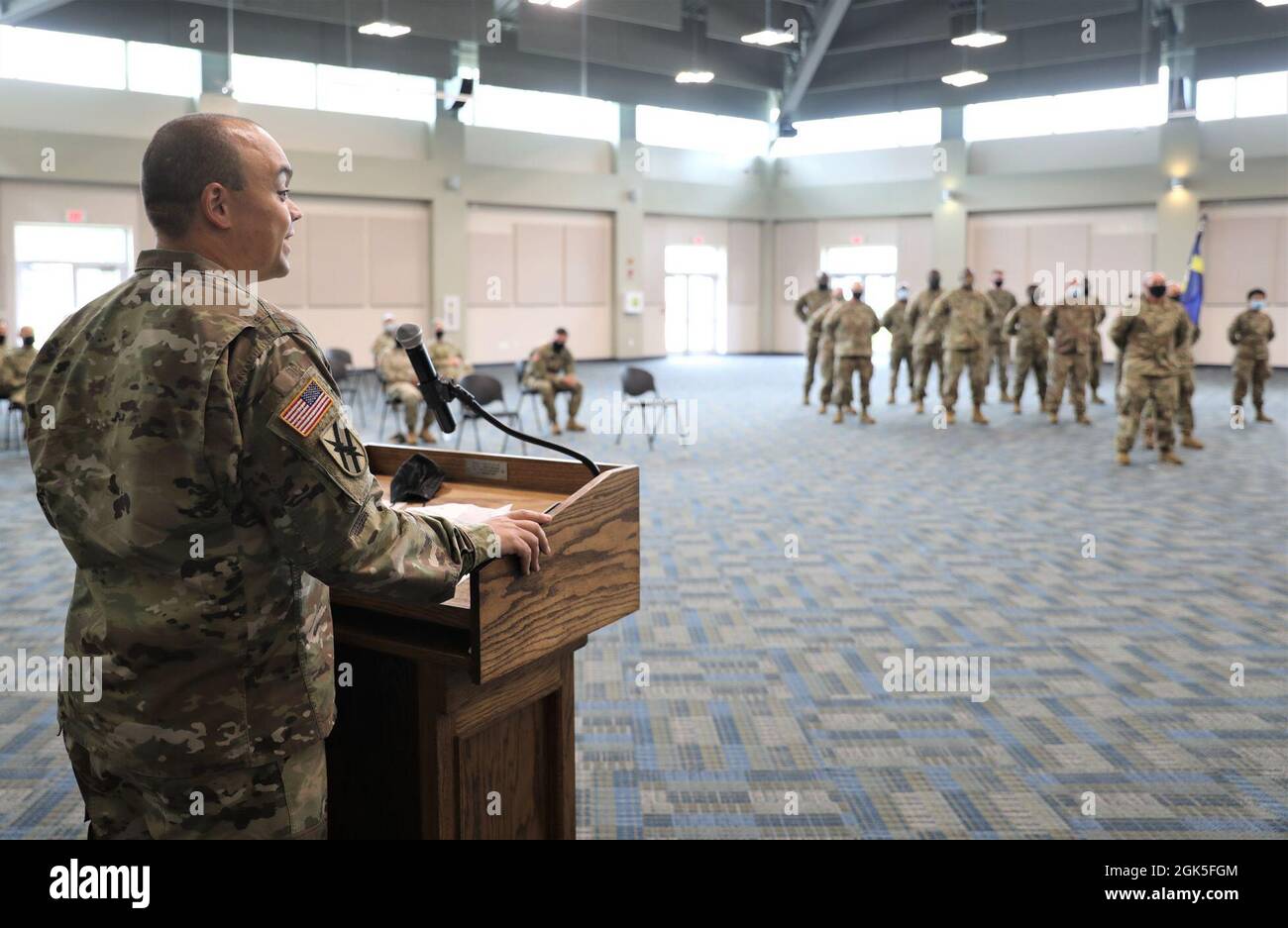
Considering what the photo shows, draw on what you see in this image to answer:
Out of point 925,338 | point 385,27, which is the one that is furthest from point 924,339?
point 385,27

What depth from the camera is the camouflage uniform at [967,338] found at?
523 inches

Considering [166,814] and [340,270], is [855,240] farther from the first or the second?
[166,814]

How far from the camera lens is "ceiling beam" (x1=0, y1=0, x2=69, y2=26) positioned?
13.8 metres

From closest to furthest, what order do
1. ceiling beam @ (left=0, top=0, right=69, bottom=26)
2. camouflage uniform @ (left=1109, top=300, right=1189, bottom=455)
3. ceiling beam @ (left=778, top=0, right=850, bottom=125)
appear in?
camouflage uniform @ (left=1109, top=300, right=1189, bottom=455), ceiling beam @ (left=0, top=0, right=69, bottom=26), ceiling beam @ (left=778, top=0, right=850, bottom=125)

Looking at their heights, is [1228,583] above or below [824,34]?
below

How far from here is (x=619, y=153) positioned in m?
23.7

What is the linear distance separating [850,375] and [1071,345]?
101 inches

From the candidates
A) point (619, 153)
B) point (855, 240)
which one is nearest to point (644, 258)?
point (619, 153)

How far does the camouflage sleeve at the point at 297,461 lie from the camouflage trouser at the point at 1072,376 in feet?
41.3

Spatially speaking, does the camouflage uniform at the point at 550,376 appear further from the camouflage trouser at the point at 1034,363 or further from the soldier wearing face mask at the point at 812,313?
the camouflage trouser at the point at 1034,363

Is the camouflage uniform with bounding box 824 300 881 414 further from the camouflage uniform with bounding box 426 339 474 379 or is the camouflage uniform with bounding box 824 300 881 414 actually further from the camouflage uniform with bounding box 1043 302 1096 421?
the camouflage uniform with bounding box 426 339 474 379

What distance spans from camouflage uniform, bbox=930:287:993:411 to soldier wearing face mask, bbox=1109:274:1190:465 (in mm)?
3271

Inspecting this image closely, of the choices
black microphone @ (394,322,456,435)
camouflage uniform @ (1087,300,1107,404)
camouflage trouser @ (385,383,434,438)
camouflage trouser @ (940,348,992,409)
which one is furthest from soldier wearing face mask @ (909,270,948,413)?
black microphone @ (394,322,456,435)
